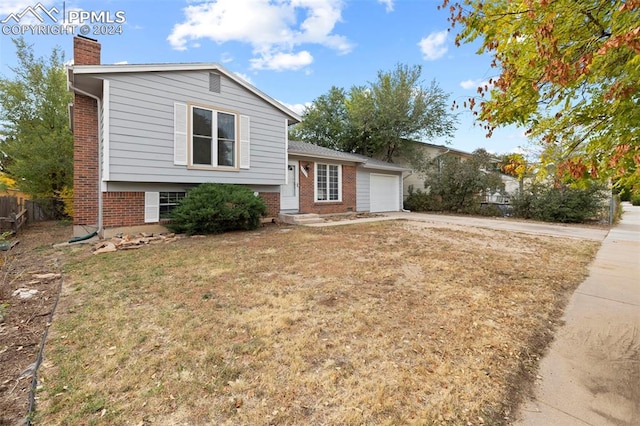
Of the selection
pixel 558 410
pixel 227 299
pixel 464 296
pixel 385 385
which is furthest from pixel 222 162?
pixel 558 410

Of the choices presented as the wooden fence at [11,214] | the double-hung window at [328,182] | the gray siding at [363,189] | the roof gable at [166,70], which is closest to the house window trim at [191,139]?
the roof gable at [166,70]

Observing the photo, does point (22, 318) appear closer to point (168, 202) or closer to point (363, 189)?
point (168, 202)

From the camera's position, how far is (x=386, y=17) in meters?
7.30

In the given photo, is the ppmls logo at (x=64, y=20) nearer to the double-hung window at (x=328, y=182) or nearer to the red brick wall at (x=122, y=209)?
the red brick wall at (x=122, y=209)

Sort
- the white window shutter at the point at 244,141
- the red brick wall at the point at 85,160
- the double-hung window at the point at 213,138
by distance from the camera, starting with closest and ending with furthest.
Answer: the red brick wall at the point at 85,160 < the double-hung window at the point at 213,138 < the white window shutter at the point at 244,141

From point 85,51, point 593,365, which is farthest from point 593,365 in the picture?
point 85,51

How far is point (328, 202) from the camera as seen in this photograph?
13438 millimetres

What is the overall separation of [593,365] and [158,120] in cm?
966

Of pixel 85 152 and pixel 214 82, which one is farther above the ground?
pixel 214 82

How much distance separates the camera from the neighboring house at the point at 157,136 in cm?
776

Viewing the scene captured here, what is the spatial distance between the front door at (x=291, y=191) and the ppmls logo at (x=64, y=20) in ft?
22.5

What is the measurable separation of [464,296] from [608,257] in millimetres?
4650

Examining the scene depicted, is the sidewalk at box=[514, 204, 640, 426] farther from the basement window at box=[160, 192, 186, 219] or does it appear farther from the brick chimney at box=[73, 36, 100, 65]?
the brick chimney at box=[73, 36, 100, 65]

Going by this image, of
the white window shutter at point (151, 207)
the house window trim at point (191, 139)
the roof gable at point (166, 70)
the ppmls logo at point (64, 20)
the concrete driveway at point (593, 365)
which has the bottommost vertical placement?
the concrete driveway at point (593, 365)
